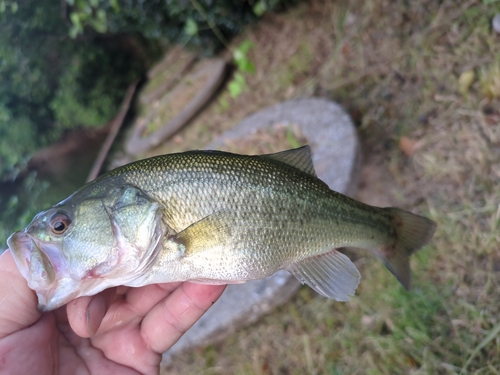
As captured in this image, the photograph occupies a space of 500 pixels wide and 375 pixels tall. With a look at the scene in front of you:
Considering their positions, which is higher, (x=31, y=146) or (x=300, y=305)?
(x=31, y=146)

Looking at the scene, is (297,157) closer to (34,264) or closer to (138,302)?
(138,302)

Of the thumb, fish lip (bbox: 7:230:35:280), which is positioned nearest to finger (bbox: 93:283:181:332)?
the thumb

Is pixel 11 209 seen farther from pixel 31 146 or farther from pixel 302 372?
pixel 302 372

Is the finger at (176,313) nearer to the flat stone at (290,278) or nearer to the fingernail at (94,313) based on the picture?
the fingernail at (94,313)

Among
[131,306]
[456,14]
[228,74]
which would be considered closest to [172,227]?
[131,306]

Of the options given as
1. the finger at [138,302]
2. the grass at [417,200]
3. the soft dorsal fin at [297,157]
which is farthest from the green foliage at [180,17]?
the finger at [138,302]

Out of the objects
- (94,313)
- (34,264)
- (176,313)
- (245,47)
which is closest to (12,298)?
(34,264)

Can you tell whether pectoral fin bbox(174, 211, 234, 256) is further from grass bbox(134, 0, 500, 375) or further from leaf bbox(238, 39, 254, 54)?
leaf bbox(238, 39, 254, 54)
